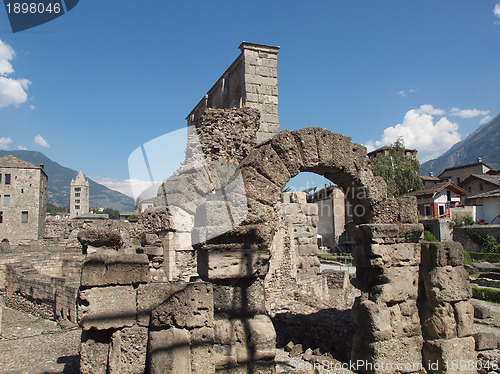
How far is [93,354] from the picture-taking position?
4137 mm

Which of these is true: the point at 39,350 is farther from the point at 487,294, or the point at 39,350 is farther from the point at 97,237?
the point at 487,294

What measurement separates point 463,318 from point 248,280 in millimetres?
3981

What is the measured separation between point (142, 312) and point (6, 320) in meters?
9.66

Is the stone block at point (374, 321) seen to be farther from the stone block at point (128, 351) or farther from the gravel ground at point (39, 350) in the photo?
the gravel ground at point (39, 350)

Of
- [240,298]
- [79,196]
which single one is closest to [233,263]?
[240,298]

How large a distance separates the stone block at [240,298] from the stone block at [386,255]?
2108mm

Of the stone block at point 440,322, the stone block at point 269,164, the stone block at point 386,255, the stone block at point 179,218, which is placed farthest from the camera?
the stone block at point 179,218

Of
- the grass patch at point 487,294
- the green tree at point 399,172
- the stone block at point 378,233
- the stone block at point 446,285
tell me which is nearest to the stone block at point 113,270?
the stone block at point 378,233

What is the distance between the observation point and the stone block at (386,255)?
237 inches

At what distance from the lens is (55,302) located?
11.0 metres

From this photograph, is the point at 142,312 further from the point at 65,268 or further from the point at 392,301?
the point at 65,268

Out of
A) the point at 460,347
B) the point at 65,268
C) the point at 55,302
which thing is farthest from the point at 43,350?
the point at 65,268

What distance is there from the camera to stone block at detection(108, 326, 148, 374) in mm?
4137

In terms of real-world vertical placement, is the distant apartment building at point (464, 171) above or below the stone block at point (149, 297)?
above
